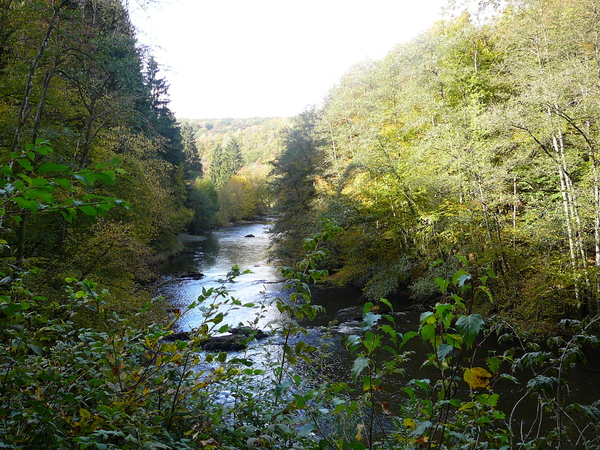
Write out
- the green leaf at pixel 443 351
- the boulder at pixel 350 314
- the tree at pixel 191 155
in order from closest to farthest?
the green leaf at pixel 443 351
the boulder at pixel 350 314
the tree at pixel 191 155

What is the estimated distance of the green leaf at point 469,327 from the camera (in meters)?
1.19

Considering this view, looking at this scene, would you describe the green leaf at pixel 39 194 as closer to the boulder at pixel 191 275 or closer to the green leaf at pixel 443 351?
the green leaf at pixel 443 351

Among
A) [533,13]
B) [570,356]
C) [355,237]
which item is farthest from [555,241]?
[570,356]

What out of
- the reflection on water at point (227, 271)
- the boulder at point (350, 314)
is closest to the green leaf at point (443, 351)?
the reflection on water at point (227, 271)

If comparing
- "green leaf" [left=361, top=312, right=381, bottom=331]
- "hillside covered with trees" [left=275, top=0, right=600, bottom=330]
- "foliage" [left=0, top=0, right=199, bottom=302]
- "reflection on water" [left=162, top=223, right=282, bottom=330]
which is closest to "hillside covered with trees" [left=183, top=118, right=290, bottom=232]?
"reflection on water" [left=162, top=223, right=282, bottom=330]

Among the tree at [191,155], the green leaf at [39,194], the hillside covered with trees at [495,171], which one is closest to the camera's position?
the green leaf at [39,194]

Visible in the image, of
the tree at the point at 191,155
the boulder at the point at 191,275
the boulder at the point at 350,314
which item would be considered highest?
the tree at the point at 191,155

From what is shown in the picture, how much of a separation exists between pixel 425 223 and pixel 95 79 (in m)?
10.6

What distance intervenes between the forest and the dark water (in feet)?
1.04

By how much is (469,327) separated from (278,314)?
12642mm

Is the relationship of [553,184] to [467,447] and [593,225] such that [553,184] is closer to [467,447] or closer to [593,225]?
[593,225]

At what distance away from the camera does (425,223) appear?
41.6 ft

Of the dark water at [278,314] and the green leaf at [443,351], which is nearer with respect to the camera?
the green leaf at [443,351]

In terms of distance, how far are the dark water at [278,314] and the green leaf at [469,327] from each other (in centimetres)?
31
